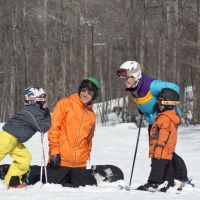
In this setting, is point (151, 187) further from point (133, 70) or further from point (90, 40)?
point (90, 40)

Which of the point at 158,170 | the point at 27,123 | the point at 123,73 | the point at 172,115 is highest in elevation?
the point at 123,73

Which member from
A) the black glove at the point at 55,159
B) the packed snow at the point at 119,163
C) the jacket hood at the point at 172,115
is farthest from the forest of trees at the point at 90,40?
the black glove at the point at 55,159

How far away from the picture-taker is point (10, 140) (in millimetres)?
5695

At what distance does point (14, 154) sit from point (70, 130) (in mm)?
745

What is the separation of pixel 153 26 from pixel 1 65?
12.7 m

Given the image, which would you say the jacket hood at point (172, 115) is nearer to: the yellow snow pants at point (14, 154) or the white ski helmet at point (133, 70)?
the white ski helmet at point (133, 70)

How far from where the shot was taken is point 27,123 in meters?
5.77

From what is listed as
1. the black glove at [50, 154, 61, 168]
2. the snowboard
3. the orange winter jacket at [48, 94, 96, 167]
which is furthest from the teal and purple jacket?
the snowboard

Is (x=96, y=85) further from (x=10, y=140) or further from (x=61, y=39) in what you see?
(x=61, y=39)

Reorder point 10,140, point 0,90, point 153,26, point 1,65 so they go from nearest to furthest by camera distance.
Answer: point 10,140, point 153,26, point 1,65, point 0,90

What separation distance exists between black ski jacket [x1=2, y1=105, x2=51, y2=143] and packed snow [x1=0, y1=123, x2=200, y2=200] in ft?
2.08

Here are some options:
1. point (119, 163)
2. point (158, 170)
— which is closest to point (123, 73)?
point (158, 170)

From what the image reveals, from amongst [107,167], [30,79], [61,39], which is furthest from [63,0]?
[107,167]

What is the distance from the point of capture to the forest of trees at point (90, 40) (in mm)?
22453
